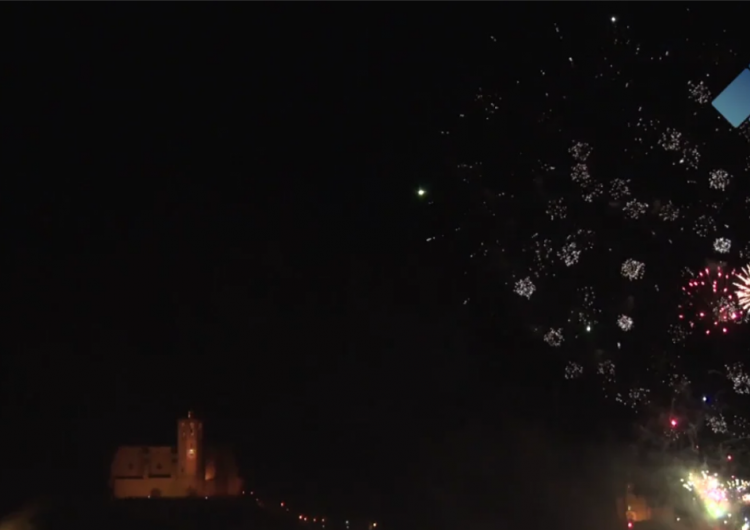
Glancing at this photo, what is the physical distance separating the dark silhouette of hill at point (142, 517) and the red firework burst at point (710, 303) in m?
14.7

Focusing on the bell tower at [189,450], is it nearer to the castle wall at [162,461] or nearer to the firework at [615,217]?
the castle wall at [162,461]

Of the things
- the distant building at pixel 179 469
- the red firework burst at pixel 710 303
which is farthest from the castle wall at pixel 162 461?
the red firework burst at pixel 710 303

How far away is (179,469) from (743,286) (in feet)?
150

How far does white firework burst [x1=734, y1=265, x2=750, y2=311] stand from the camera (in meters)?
8.55

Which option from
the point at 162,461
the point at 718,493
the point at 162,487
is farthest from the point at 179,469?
the point at 718,493

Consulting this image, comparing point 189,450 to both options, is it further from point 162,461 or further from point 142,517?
point 142,517

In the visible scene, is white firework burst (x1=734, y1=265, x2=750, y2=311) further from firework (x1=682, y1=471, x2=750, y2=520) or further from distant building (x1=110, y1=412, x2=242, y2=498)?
distant building (x1=110, y1=412, x2=242, y2=498)

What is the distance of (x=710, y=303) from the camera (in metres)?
10.5

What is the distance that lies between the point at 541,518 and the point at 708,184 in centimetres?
890

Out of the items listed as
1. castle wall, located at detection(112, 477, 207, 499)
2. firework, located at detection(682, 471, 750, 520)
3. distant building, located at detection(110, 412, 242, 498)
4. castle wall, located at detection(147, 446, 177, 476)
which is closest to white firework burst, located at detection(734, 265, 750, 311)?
firework, located at detection(682, 471, 750, 520)

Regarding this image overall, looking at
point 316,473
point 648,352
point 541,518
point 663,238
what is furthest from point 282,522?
point 663,238

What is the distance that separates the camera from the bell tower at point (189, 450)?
47781 millimetres

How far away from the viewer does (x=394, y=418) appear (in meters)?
21.1

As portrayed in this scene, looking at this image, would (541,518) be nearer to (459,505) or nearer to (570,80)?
(459,505)
